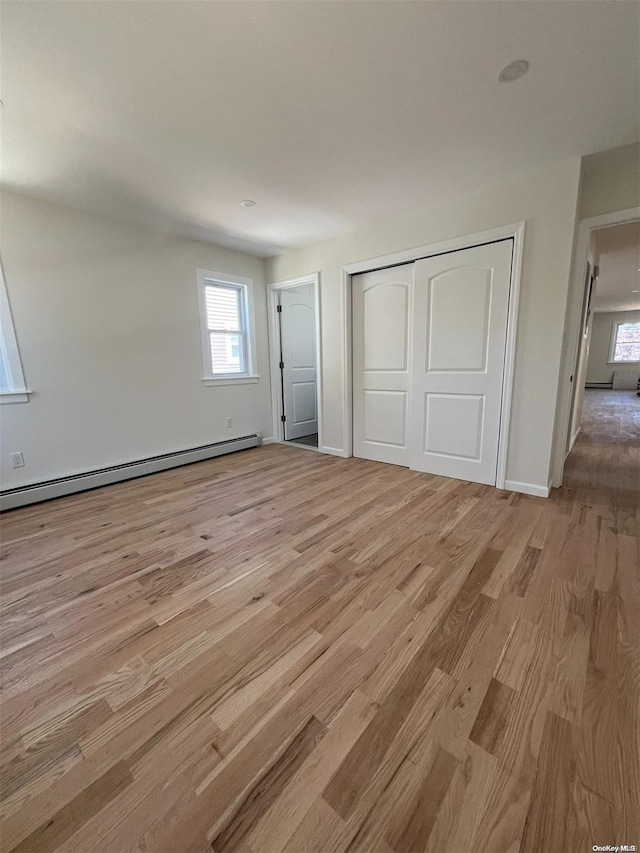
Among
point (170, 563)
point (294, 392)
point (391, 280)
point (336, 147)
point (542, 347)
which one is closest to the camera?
point (170, 563)

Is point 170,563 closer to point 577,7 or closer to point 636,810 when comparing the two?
point 636,810

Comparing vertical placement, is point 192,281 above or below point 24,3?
below

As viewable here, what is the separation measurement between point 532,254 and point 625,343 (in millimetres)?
11935

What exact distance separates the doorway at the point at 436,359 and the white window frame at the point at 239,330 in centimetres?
146

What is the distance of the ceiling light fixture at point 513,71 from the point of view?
60.4 inches

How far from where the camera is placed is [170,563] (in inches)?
76.0

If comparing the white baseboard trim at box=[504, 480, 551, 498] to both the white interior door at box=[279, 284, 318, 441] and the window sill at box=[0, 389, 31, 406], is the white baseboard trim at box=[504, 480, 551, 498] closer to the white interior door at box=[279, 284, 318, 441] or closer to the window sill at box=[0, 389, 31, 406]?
the white interior door at box=[279, 284, 318, 441]

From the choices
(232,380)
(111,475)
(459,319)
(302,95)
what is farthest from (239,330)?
(302,95)

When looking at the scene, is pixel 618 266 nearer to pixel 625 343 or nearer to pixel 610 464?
pixel 610 464

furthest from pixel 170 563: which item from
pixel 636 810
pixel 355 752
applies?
pixel 636 810

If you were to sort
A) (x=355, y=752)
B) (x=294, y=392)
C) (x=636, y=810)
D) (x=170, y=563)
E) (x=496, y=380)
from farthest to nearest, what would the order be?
(x=294, y=392), (x=496, y=380), (x=170, y=563), (x=355, y=752), (x=636, y=810)

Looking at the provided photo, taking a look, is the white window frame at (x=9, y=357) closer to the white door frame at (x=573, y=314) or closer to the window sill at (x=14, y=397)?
the window sill at (x=14, y=397)

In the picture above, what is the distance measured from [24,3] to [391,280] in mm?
2807

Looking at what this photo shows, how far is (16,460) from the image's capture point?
2.74 metres
